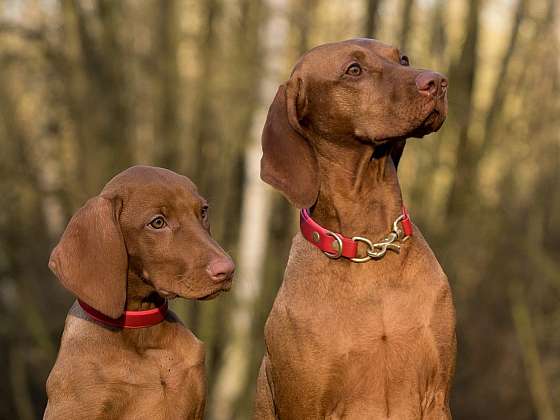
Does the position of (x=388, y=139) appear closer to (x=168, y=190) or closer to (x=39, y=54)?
(x=168, y=190)

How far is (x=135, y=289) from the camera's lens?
19.0ft

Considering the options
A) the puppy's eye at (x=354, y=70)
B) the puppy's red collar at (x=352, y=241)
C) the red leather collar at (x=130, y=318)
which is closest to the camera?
the red leather collar at (x=130, y=318)

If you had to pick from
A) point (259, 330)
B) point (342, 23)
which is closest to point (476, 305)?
point (259, 330)

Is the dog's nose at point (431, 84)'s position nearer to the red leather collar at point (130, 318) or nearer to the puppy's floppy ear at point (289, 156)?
the puppy's floppy ear at point (289, 156)

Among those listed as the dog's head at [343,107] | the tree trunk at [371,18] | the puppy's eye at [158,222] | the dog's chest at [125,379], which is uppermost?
the dog's head at [343,107]

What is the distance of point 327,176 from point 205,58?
10.6m

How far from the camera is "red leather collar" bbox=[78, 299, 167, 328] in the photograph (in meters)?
5.62

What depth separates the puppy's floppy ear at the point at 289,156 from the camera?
5.92 metres

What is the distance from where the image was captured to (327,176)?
6.10 m

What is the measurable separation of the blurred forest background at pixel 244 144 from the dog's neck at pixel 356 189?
28.3 ft

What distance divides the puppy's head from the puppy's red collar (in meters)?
0.56

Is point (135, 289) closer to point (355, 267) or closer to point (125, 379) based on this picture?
point (125, 379)

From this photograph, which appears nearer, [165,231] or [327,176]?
[165,231]

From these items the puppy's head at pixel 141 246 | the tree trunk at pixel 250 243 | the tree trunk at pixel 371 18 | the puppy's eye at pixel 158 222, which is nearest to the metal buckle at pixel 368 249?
the puppy's head at pixel 141 246
